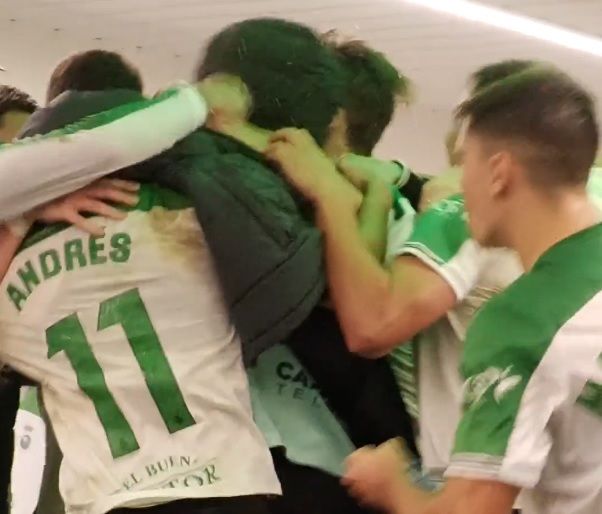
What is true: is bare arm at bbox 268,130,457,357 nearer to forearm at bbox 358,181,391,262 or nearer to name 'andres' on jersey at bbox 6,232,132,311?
forearm at bbox 358,181,391,262

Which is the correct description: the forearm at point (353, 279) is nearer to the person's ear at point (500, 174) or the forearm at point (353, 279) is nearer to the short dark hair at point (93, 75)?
the person's ear at point (500, 174)

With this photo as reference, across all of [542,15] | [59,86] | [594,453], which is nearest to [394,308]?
[594,453]

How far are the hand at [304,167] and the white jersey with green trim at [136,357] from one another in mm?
134

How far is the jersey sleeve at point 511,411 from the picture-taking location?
0.93 m

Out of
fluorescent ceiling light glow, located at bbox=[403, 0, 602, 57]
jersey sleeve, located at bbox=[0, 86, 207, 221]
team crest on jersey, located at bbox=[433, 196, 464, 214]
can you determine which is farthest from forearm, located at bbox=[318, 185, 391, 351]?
fluorescent ceiling light glow, located at bbox=[403, 0, 602, 57]

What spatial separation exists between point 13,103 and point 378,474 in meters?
0.70

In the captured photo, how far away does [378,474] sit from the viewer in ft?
3.42

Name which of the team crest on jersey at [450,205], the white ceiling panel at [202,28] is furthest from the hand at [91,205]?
the white ceiling panel at [202,28]

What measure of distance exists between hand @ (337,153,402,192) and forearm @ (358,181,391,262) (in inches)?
0.4

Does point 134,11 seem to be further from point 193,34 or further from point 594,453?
point 594,453

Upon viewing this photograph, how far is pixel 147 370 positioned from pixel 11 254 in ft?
0.67

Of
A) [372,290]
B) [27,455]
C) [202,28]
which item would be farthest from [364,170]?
[202,28]

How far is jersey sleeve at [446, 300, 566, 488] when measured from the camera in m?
0.93

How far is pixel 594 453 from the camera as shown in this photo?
98 cm
